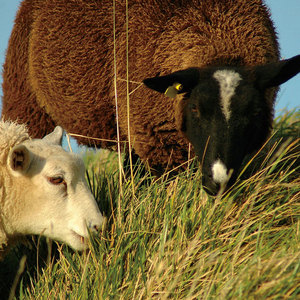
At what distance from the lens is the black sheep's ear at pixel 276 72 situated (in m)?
4.85

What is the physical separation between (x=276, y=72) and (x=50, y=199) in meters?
2.44

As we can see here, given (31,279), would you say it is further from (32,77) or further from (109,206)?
(32,77)

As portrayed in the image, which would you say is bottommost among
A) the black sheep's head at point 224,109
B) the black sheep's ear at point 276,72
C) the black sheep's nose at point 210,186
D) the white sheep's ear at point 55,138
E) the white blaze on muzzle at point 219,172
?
the black sheep's nose at point 210,186

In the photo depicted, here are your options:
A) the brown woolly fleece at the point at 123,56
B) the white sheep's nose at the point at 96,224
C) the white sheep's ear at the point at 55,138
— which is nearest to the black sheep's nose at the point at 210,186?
the white sheep's nose at the point at 96,224

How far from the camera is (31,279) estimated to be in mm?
4379

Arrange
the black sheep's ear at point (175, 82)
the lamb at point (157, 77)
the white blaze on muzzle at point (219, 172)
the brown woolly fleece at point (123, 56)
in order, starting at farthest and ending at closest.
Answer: the brown woolly fleece at point (123, 56) → the black sheep's ear at point (175, 82) → the lamb at point (157, 77) → the white blaze on muzzle at point (219, 172)

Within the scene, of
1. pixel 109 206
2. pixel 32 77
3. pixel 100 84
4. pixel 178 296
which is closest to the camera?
pixel 178 296

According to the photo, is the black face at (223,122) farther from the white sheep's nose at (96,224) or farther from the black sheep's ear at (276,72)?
the white sheep's nose at (96,224)

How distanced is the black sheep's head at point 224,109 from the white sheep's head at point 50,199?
1.12 meters

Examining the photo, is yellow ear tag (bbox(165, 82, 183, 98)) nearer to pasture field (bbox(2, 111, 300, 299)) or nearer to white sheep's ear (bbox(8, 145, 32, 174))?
pasture field (bbox(2, 111, 300, 299))

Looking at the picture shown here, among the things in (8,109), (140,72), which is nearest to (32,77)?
(8,109)

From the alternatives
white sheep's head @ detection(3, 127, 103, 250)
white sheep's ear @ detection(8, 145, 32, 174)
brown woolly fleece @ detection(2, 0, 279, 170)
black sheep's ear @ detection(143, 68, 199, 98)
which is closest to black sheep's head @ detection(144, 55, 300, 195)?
black sheep's ear @ detection(143, 68, 199, 98)

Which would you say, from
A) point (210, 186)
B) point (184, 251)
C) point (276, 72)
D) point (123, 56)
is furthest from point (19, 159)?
point (276, 72)

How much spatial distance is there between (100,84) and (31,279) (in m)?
2.62
